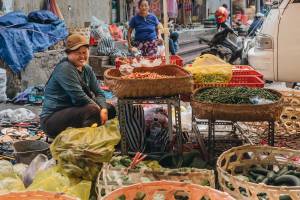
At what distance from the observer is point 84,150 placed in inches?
158

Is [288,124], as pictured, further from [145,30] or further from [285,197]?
[145,30]

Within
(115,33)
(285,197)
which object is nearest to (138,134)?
(285,197)

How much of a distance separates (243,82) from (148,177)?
2203mm

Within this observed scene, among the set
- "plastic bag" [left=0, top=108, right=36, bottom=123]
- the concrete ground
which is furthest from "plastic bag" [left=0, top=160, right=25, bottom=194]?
the concrete ground

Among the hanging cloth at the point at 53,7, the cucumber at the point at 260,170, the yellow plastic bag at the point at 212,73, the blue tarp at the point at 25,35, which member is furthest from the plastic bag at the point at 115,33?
the cucumber at the point at 260,170

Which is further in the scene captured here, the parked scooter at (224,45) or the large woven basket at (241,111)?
the parked scooter at (224,45)

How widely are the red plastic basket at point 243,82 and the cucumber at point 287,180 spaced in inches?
70.3

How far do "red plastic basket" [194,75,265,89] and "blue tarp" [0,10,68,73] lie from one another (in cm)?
521

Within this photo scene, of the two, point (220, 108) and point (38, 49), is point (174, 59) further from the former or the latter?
point (38, 49)

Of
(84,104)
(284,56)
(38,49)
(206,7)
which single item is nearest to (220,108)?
(84,104)

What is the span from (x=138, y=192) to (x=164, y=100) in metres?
1.49

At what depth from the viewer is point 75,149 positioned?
4031 mm

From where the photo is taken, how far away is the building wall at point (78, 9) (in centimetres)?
1120

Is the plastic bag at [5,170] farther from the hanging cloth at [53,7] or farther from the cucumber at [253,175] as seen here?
the hanging cloth at [53,7]
